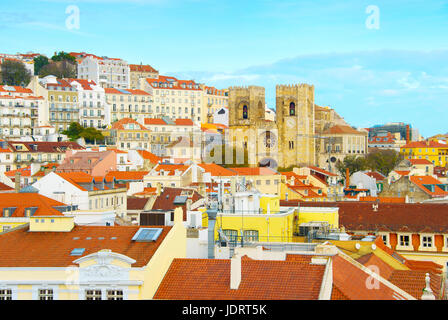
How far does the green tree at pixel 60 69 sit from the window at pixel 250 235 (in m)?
109

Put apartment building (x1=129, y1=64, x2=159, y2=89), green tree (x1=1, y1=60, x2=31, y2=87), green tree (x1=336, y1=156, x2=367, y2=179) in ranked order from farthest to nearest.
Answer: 1. apartment building (x1=129, y1=64, x2=159, y2=89)
2. green tree (x1=1, y1=60, x2=31, y2=87)
3. green tree (x1=336, y1=156, x2=367, y2=179)

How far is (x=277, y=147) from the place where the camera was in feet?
379

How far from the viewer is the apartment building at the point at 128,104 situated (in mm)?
114562

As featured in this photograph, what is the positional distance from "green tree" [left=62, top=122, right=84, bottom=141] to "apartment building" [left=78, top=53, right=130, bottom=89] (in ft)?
97.7

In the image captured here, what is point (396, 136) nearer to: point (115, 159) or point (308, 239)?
point (115, 159)

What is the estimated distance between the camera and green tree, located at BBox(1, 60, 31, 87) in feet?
413

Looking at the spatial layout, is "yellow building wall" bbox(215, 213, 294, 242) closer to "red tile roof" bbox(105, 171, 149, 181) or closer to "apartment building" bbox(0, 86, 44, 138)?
"red tile roof" bbox(105, 171, 149, 181)

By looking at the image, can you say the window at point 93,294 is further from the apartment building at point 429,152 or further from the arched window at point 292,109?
the apartment building at point 429,152

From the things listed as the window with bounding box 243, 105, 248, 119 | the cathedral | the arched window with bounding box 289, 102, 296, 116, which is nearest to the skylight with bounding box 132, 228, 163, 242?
the cathedral

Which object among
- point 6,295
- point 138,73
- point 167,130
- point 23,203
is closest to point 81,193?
point 23,203

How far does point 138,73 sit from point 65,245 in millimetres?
133874
